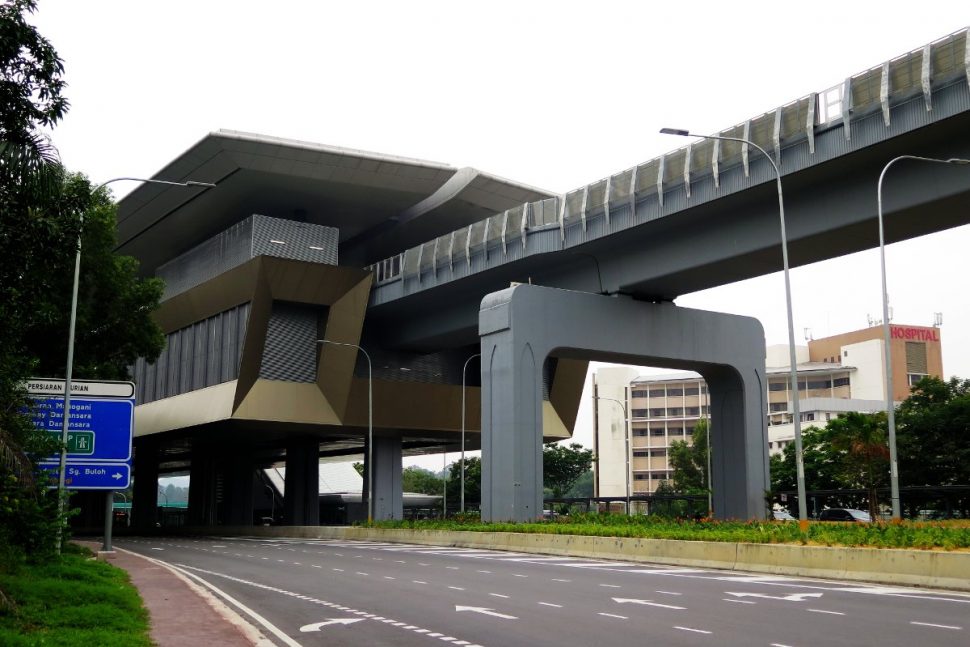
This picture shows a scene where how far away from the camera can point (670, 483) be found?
13688 cm

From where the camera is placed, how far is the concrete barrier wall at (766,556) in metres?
19.1

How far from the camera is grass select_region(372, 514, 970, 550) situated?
69.9 feet

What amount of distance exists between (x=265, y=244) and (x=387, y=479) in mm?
18424

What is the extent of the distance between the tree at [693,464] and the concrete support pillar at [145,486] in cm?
5784

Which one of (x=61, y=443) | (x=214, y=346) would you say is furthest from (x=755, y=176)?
(x=214, y=346)

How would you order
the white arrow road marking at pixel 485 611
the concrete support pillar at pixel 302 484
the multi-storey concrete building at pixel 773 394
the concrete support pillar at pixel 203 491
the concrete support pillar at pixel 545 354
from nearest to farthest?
the white arrow road marking at pixel 485 611, the concrete support pillar at pixel 545 354, the concrete support pillar at pixel 302 484, the concrete support pillar at pixel 203 491, the multi-storey concrete building at pixel 773 394

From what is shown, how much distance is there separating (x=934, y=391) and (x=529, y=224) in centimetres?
4350

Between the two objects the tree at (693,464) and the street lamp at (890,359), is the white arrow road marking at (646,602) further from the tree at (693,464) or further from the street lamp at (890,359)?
the tree at (693,464)

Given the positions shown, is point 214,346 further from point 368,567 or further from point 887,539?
point 887,539

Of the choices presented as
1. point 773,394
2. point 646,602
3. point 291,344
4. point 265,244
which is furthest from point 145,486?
point 773,394

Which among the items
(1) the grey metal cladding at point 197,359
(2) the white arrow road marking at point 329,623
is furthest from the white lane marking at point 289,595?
(1) the grey metal cladding at point 197,359

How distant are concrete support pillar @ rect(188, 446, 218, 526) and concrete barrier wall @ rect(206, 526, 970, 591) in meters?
48.3

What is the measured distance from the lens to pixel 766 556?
23703 millimetres

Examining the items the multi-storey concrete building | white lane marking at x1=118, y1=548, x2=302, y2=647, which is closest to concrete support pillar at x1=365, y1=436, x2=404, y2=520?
white lane marking at x1=118, y1=548, x2=302, y2=647
